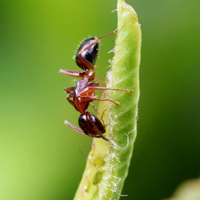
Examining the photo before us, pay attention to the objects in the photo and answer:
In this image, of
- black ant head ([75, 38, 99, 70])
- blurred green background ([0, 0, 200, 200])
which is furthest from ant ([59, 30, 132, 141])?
blurred green background ([0, 0, 200, 200])

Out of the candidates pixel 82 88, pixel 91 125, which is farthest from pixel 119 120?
pixel 82 88

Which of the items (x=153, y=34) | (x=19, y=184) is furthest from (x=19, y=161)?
(x=153, y=34)

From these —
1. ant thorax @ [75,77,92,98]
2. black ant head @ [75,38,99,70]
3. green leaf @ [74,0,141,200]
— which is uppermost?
black ant head @ [75,38,99,70]

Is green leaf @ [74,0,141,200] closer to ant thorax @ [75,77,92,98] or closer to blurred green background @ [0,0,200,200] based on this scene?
ant thorax @ [75,77,92,98]

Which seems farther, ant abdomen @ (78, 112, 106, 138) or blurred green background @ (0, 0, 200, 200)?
blurred green background @ (0, 0, 200, 200)

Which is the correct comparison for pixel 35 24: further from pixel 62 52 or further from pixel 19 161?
pixel 19 161

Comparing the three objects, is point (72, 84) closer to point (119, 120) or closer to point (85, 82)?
point (85, 82)
